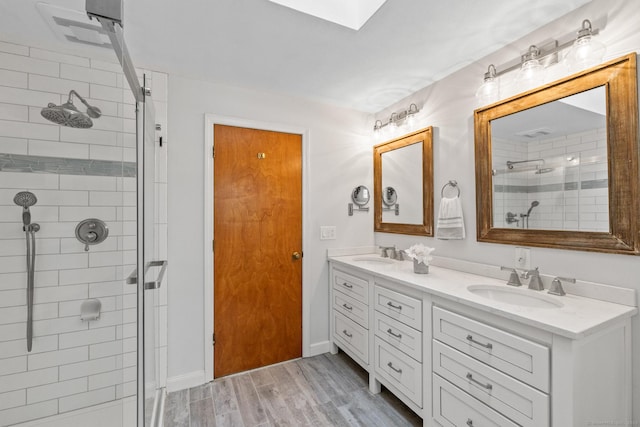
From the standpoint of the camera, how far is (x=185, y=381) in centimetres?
204

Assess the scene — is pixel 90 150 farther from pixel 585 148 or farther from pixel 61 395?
pixel 585 148

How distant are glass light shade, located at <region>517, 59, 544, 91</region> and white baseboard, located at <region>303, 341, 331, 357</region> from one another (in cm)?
247

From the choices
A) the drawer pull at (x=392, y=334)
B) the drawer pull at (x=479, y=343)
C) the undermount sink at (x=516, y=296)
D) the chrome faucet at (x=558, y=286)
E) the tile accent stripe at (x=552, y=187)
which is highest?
the tile accent stripe at (x=552, y=187)

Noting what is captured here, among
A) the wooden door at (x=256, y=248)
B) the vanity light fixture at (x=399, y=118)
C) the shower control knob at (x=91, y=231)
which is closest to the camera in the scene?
the shower control knob at (x=91, y=231)

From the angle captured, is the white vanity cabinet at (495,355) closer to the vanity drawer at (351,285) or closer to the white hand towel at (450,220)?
the vanity drawer at (351,285)

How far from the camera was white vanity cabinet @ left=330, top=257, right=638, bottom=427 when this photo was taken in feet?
3.27

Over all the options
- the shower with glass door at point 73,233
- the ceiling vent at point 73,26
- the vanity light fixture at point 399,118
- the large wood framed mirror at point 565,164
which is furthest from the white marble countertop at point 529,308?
the ceiling vent at point 73,26

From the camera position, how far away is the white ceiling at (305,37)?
140 cm

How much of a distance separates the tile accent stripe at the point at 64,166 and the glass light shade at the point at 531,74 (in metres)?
2.22

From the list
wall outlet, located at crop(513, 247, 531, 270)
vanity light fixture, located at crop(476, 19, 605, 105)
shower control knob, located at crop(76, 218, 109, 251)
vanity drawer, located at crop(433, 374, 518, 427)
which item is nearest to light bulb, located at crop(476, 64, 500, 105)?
vanity light fixture, located at crop(476, 19, 605, 105)

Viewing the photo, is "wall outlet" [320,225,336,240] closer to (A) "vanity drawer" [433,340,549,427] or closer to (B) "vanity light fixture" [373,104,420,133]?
(B) "vanity light fixture" [373,104,420,133]

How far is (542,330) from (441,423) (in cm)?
80

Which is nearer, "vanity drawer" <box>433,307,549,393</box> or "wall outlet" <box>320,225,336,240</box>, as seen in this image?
"vanity drawer" <box>433,307,549,393</box>

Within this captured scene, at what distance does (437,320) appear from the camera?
58.1 inches
